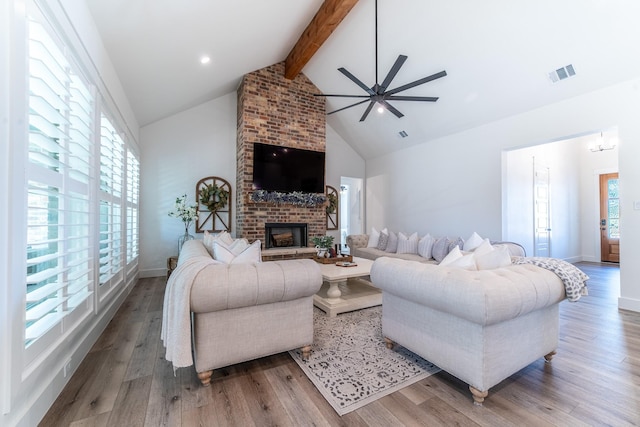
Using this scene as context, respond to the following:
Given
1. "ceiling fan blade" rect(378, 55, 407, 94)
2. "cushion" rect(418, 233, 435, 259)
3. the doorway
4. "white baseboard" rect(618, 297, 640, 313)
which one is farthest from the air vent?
the doorway

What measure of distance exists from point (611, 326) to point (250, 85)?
606 cm

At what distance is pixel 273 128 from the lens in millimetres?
5484

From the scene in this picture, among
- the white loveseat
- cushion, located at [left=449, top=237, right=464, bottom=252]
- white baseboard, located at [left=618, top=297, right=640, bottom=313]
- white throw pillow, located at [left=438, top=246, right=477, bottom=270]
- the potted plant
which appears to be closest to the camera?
the white loveseat

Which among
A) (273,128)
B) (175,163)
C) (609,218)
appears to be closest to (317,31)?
(273,128)

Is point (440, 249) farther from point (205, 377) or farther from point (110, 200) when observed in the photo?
point (110, 200)

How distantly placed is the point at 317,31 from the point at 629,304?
5.32 m

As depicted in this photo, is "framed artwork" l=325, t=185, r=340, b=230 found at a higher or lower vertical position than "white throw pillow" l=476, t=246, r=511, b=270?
higher

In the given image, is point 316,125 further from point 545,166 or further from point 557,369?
point 557,369

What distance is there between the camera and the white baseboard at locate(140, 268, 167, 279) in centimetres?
493

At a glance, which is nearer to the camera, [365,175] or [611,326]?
[611,326]

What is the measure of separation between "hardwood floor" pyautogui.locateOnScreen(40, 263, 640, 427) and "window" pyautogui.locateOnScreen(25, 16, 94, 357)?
45 cm

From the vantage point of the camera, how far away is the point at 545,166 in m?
5.89

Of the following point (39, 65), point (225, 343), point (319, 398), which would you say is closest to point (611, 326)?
point (319, 398)

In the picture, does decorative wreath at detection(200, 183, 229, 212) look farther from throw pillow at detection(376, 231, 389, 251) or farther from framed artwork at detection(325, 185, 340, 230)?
throw pillow at detection(376, 231, 389, 251)
